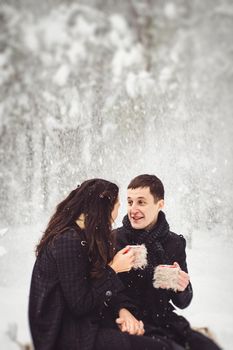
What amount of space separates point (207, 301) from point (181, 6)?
3.04 m

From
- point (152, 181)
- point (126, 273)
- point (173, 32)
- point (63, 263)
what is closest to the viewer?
point (63, 263)

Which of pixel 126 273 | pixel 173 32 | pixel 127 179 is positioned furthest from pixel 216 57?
pixel 126 273

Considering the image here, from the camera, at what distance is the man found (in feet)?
→ 6.07

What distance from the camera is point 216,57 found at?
415cm

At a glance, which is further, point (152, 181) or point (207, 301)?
point (207, 301)

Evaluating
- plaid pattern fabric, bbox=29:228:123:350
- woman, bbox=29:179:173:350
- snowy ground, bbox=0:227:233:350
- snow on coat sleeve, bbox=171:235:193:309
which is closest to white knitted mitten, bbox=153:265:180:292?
snow on coat sleeve, bbox=171:235:193:309

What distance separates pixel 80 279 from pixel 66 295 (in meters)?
0.09

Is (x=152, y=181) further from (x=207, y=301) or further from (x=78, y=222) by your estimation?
(x=207, y=301)

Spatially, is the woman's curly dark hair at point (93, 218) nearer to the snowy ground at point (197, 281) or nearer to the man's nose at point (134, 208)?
the man's nose at point (134, 208)

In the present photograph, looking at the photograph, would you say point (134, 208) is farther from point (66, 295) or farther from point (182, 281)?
point (66, 295)

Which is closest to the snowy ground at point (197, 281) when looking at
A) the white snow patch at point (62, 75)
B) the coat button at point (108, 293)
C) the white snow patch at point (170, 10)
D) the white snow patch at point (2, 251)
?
the white snow patch at point (2, 251)

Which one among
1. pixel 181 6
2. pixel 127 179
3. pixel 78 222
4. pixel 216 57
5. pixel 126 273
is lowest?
pixel 126 273

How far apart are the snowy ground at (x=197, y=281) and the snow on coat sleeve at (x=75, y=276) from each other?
122 cm

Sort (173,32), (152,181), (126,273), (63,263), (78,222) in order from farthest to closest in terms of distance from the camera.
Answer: (173,32) < (152,181) < (126,273) < (78,222) < (63,263)
